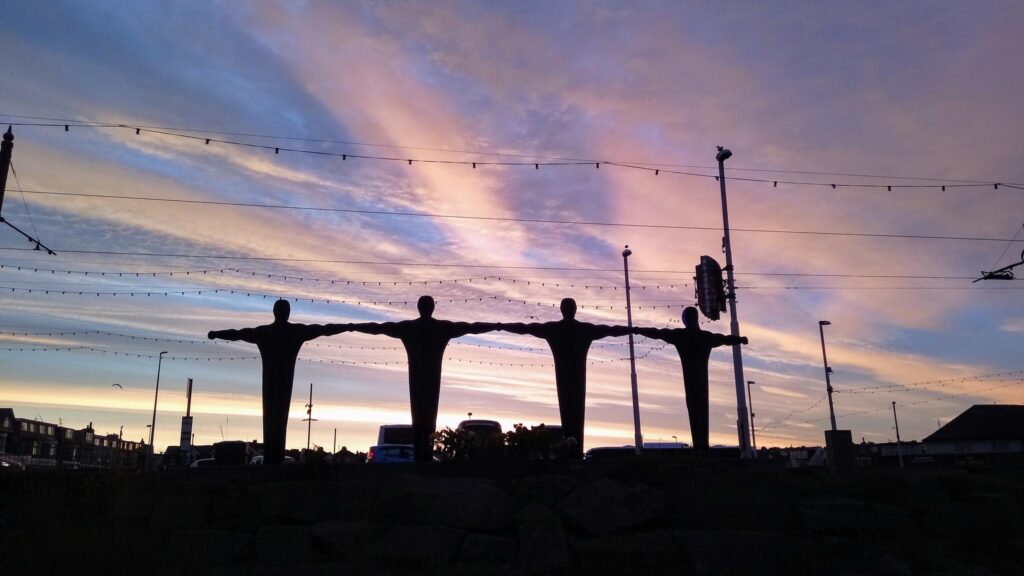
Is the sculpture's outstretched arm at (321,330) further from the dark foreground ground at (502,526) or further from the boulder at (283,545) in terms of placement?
the boulder at (283,545)

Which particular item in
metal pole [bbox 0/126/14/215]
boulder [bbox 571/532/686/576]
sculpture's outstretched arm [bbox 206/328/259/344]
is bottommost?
boulder [bbox 571/532/686/576]

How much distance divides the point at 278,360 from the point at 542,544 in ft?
30.1

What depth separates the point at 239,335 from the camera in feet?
55.5

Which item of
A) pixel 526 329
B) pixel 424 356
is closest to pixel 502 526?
pixel 424 356

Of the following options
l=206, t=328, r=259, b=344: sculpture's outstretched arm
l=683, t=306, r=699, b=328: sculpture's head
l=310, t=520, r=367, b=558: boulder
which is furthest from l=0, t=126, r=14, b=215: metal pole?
l=683, t=306, r=699, b=328: sculpture's head

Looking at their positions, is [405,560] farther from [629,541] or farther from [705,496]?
[705,496]

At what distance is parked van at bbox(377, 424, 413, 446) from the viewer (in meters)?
24.0

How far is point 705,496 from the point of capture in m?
11.0

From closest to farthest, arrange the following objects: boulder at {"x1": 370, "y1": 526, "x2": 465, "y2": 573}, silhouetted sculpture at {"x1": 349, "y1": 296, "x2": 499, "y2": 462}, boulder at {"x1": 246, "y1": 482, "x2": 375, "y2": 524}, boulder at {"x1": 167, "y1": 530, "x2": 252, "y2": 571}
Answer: boulder at {"x1": 370, "y1": 526, "x2": 465, "y2": 573}, boulder at {"x1": 167, "y1": 530, "x2": 252, "y2": 571}, boulder at {"x1": 246, "y1": 482, "x2": 375, "y2": 524}, silhouetted sculpture at {"x1": 349, "y1": 296, "x2": 499, "y2": 462}

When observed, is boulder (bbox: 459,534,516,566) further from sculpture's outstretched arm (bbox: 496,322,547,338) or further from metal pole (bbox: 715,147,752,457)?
metal pole (bbox: 715,147,752,457)

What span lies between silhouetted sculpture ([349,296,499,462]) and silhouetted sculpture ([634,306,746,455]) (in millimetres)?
4874

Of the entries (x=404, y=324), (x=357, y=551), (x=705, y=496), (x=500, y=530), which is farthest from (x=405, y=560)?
(x=404, y=324)

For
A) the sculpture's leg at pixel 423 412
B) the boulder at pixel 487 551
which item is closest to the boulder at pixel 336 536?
the boulder at pixel 487 551

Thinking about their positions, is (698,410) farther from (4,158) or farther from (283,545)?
(4,158)
